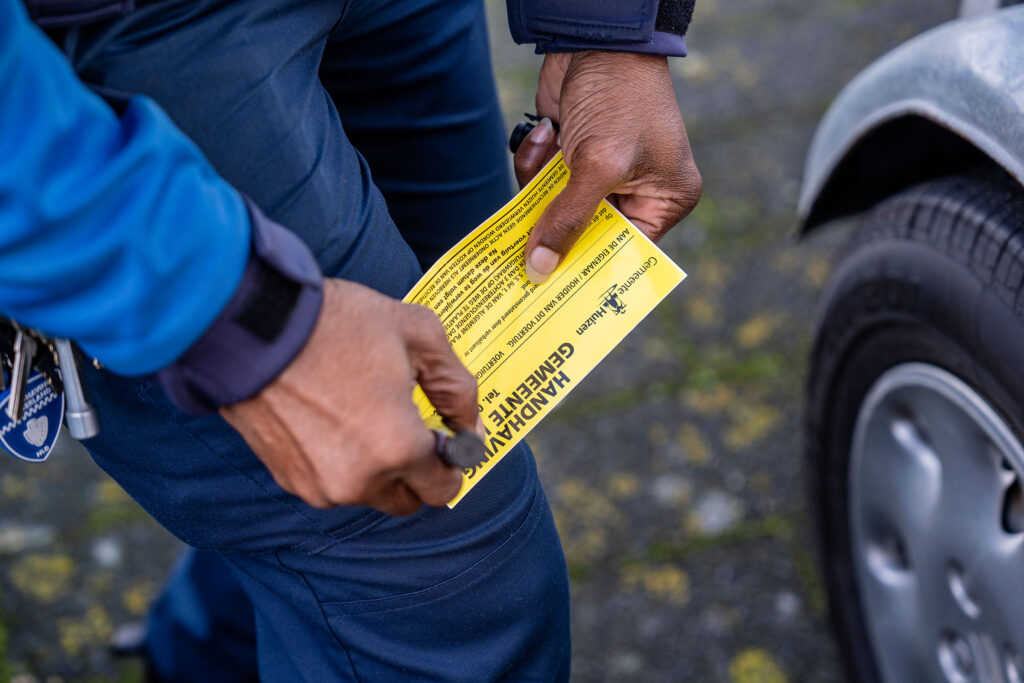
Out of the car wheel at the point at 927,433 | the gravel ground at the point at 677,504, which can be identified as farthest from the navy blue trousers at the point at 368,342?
the gravel ground at the point at 677,504

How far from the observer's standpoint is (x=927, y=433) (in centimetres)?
122

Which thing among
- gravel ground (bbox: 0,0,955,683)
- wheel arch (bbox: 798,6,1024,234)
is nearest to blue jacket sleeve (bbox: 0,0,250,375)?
wheel arch (bbox: 798,6,1024,234)

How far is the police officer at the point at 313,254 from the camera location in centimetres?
64

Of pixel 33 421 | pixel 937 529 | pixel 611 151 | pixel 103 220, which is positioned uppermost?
pixel 103 220

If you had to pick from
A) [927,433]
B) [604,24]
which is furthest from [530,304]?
[927,433]

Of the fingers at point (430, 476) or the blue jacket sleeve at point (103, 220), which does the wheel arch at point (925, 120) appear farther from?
the blue jacket sleeve at point (103, 220)

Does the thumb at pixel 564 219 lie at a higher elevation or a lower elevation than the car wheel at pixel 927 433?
higher

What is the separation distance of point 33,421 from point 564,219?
20.6 inches

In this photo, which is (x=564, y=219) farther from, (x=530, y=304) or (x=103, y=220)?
(x=103, y=220)

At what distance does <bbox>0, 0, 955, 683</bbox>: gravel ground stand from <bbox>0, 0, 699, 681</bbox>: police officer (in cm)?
72

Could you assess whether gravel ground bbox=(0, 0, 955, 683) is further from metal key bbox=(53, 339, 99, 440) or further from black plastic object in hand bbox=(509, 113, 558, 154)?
metal key bbox=(53, 339, 99, 440)

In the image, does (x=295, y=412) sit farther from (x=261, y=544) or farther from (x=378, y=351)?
(x=261, y=544)

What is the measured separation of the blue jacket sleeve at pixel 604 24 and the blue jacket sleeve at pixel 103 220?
449 mm

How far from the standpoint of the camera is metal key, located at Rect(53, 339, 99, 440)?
77cm
